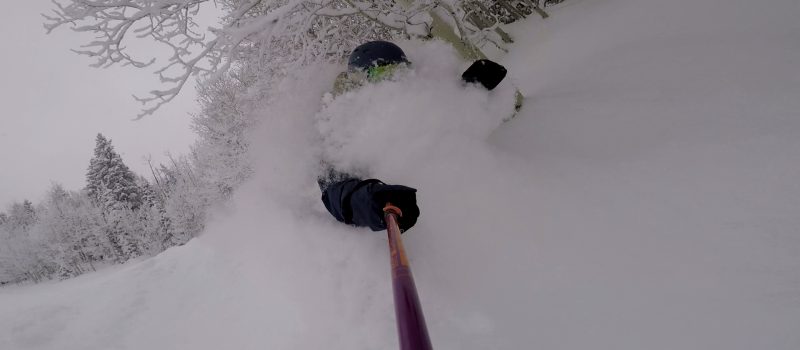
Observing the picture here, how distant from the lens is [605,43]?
4.60 metres

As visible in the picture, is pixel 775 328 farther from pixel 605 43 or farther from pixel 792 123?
pixel 605 43

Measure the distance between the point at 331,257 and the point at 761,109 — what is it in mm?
3002

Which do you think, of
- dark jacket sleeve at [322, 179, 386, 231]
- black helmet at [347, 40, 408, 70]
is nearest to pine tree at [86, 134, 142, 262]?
black helmet at [347, 40, 408, 70]

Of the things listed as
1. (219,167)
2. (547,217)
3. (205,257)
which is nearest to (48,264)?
(219,167)

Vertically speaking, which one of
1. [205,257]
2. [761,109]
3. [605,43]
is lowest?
[761,109]

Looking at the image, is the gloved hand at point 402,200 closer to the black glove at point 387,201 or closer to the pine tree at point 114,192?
the black glove at point 387,201

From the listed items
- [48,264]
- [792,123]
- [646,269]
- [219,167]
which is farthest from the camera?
[48,264]

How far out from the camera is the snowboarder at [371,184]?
2006 millimetres

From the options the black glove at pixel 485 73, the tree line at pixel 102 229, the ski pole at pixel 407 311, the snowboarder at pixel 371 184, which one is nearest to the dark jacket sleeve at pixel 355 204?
the snowboarder at pixel 371 184

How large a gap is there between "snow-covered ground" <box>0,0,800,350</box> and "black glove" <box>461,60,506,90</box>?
0.15m

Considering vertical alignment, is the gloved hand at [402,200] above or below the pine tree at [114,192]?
below

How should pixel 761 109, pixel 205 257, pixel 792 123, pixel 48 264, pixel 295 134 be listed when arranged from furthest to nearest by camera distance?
1. pixel 48 264
2. pixel 205 257
3. pixel 295 134
4. pixel 761 109
5. pixel 792 123

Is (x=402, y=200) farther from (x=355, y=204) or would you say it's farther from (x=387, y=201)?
(x=355, y=204)

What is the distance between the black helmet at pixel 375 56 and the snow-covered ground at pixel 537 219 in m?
0.26
